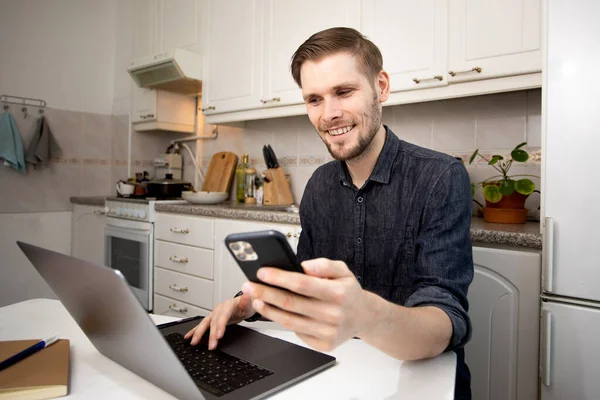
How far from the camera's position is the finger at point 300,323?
49cm

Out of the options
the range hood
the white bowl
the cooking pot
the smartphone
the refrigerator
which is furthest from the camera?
the cooking pot

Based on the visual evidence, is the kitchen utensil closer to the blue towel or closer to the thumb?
the blue towel

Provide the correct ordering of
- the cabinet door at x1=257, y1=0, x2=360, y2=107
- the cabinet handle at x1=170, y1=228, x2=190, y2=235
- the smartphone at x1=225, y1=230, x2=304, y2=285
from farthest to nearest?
the cabinet handle at x1=170, y1=228, x2=190, y2=235 < the cabinet door at x1=257, y1=0, x2=360, y2=107 < the smartphone at x1=225, y1=230, x2=304, y2=285

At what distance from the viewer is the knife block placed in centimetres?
269

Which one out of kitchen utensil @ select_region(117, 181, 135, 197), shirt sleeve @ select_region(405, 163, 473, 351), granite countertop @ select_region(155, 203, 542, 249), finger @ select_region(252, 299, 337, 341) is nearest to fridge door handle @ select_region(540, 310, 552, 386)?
granite countertop @ select_region(155, 203, 542, 249)

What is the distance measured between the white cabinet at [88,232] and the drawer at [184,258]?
2.67 ft

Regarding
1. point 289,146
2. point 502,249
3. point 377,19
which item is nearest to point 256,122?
point 289,146

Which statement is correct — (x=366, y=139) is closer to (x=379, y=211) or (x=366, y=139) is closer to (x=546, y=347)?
(x=379, y=211)

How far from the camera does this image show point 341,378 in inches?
24.7

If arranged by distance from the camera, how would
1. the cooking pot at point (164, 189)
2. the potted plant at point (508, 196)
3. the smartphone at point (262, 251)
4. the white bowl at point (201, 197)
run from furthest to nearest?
the cooking pot at point (164, 189) → the white bowl at point (201, 197) → the potted plant at point (508, 196) → the smartphone at point (262, 251)

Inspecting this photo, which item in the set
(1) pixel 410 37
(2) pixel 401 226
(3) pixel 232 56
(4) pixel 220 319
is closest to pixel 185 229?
(3) pixel 232 56

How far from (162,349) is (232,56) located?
252cm

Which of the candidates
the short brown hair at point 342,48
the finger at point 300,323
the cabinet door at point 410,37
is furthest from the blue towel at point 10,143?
the finger at point 300,323

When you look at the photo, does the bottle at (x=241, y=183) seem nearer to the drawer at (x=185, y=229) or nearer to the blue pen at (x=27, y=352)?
the drawer at (x=185, y=229)
